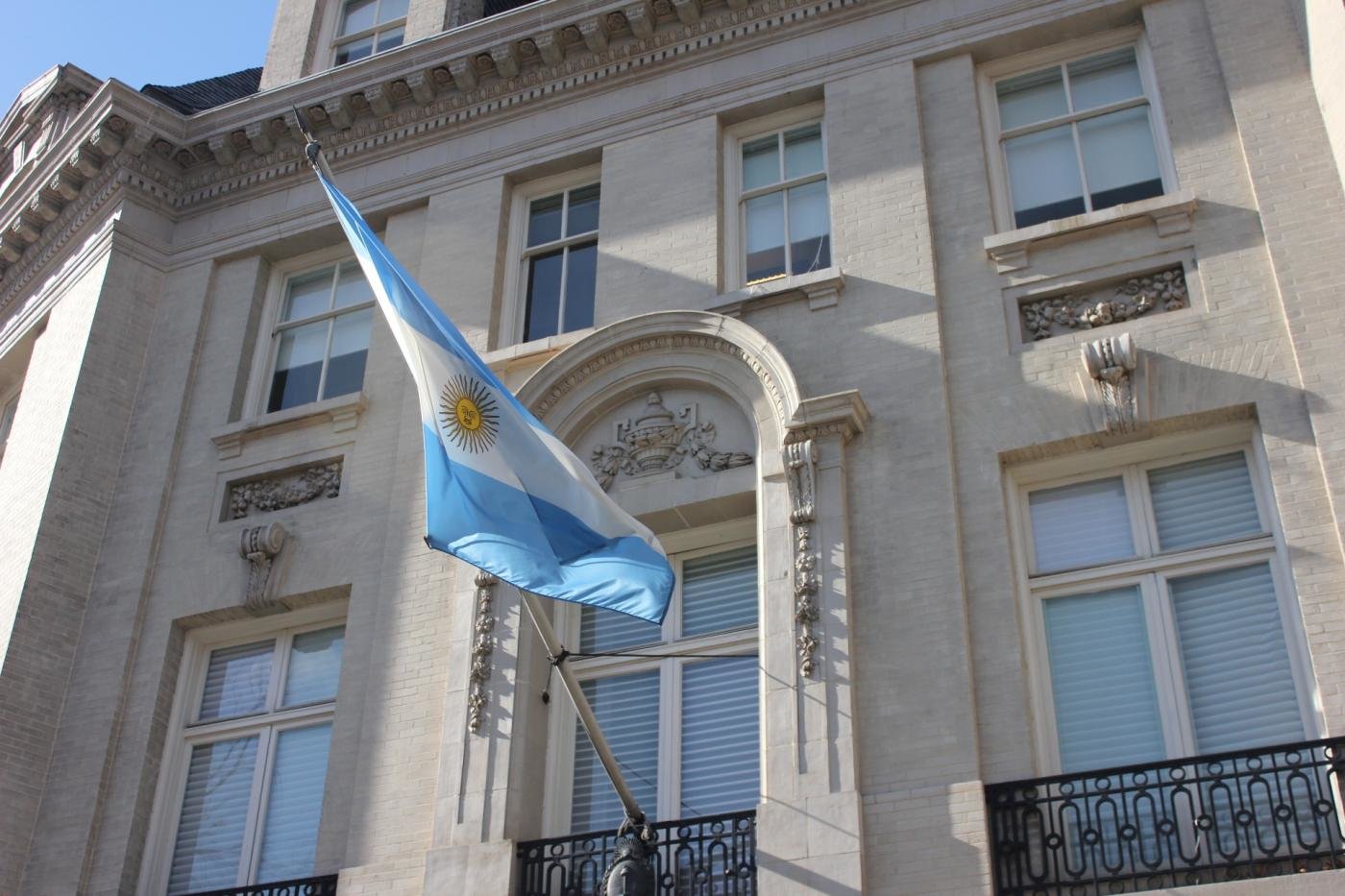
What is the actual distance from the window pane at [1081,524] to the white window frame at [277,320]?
680cm

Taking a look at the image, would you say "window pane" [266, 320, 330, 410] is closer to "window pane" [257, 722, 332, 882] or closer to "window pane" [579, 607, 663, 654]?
"window pane" [257, 722, 332, 882]

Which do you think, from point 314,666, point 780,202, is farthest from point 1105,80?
point 314,666

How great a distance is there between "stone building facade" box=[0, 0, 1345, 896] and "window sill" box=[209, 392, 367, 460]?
56mm

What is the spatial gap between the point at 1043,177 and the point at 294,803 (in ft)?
27.7

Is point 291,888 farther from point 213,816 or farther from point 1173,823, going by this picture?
point 1173,823

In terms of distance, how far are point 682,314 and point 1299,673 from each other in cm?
586

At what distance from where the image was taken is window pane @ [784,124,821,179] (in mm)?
16000

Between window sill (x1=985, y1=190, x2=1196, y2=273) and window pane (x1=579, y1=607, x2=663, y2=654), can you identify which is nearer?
window sill (x1=985, y1=190, x2=1196, y2=273)

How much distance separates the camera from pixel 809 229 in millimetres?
15516

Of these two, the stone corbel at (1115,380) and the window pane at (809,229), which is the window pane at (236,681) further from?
the stone corbel at (1115,380)

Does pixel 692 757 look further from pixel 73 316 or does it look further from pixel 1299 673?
pixel 73 316

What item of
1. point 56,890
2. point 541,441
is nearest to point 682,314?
point 541,441

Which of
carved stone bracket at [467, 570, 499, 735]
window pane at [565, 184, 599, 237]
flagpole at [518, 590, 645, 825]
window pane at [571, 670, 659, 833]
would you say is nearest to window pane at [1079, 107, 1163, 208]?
window pane at [565, 184, 599, 237]

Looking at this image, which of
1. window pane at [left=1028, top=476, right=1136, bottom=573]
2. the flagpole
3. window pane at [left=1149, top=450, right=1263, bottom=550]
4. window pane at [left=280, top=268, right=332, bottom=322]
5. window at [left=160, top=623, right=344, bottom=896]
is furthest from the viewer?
window pane at [left=280, top=268, right=332, bottom=322]
